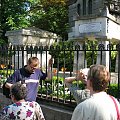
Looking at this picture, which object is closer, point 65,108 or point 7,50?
point 65,108

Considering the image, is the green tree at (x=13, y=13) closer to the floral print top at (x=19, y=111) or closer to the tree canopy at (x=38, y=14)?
the tree canopy at (x=38, y=14)

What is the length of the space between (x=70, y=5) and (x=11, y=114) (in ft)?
76.1

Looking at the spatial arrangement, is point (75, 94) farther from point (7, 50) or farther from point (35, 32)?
point (35, 32)

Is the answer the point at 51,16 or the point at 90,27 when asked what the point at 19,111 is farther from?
the point at 51,16

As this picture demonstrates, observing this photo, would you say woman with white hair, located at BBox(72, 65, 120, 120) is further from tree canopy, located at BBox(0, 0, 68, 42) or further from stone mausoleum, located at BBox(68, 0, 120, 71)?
tree canopy, located at BBox(0, 0, 68, 42)

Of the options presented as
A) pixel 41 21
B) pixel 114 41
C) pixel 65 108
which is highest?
pixel 41 21

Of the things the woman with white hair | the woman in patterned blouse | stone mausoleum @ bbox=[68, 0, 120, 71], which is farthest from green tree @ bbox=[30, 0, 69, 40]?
the woman with white hair

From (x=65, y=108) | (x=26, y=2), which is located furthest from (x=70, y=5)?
(x=65, y=108)

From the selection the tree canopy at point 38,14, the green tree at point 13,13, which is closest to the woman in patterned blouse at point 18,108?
the green tree at point 13,13

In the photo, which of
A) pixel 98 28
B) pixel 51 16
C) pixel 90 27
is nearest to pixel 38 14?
pixel 51 16

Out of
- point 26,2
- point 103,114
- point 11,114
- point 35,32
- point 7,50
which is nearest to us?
point 103,114

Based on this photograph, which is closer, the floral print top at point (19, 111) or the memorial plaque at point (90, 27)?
the floral print top at point (19, 111)

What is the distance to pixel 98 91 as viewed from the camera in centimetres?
315

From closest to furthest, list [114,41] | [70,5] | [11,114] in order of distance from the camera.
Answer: [11,114], [114,41], [70,5]
